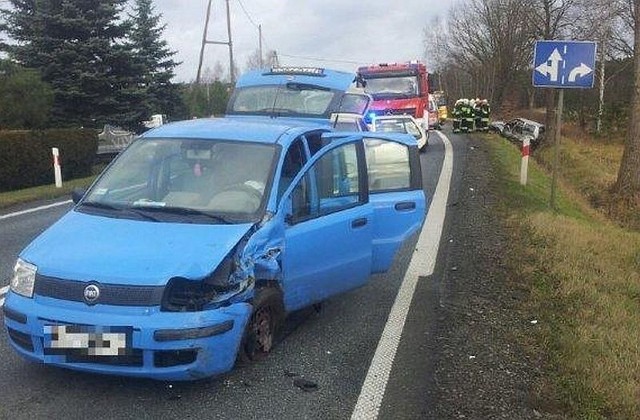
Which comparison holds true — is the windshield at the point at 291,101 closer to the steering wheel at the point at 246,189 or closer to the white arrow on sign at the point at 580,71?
the white arrow on sign at the point at 580,71

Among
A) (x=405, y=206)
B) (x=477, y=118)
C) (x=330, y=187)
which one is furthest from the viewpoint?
(x=477, y=118)

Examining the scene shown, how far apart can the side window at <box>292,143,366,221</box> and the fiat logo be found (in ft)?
5.28

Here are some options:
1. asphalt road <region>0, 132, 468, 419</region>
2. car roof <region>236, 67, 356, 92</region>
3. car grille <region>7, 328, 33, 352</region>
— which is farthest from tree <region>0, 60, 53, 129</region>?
car grille <region>7, 328, 33, 352</region>

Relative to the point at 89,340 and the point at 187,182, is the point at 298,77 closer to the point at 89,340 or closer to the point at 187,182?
the point at 187,182

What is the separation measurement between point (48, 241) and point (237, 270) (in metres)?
1.28

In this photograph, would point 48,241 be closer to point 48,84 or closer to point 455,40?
point 48,84

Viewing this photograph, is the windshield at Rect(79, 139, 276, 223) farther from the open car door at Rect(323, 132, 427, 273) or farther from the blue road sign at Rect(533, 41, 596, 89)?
the blue road sign at Rect(533, 41, 596, 89)

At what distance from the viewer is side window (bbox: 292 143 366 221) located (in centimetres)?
519

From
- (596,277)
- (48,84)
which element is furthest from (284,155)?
(48,84)

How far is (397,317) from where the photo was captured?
5973 millimetres

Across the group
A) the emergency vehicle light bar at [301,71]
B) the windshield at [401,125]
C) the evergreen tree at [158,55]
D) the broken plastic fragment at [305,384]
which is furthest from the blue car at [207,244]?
the evergreen tree at [158,55]

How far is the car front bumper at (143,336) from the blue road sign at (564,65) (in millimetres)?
8453

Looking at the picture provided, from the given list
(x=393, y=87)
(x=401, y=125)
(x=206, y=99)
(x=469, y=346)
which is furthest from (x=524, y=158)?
(x=206, y=99)

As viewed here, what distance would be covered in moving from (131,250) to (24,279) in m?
0.68
